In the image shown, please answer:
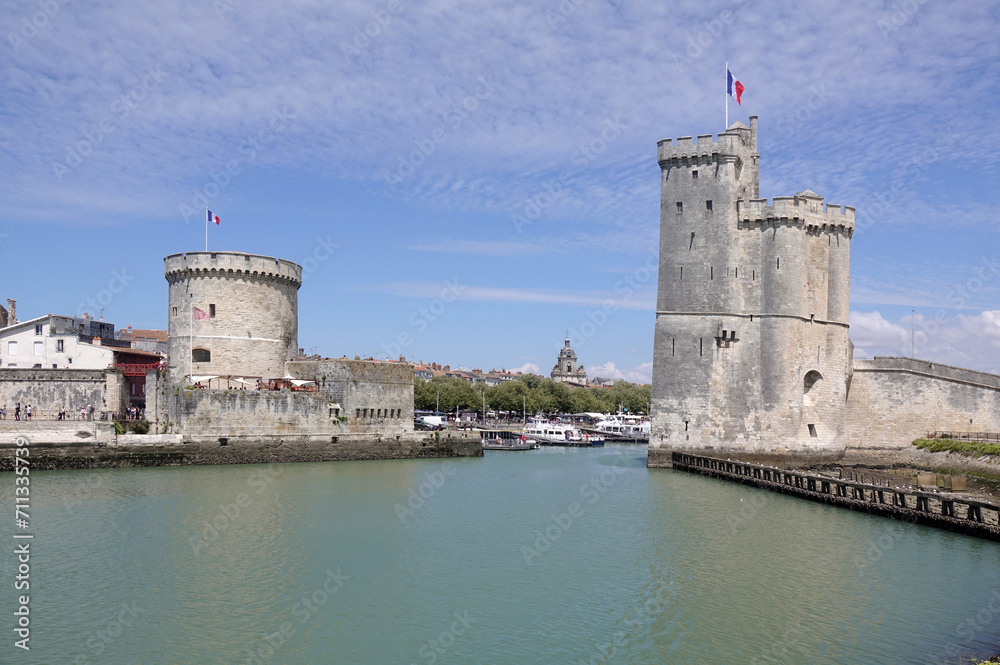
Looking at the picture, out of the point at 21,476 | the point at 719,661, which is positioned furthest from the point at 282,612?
the point at 21,476

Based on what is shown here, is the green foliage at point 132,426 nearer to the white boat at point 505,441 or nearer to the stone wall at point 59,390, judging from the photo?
the stone wall at point 59,390

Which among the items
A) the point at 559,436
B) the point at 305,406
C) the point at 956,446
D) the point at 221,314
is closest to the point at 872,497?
the point at 956,446

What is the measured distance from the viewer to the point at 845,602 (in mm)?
15945

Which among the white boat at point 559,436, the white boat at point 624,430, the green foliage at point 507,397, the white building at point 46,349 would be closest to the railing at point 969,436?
the white boat at point 559,436

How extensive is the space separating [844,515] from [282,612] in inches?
756

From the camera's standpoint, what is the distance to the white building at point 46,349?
42.1 metres

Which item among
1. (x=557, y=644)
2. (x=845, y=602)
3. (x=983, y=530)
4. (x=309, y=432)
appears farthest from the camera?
(x=309, y=432)

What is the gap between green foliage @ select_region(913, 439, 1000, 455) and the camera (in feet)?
102

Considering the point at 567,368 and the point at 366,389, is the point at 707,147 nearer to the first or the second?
the point at 366,389

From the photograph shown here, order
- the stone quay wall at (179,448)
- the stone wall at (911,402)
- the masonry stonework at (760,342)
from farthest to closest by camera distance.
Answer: the masonry stonework at (760,342) → the stone wall at (911,402) → the stone quay wall at (179,448)

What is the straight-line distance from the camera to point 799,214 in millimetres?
36250

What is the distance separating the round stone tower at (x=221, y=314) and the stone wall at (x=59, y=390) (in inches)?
149

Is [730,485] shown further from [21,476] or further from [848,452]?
[21,476]

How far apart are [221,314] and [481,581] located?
95.1 feet
